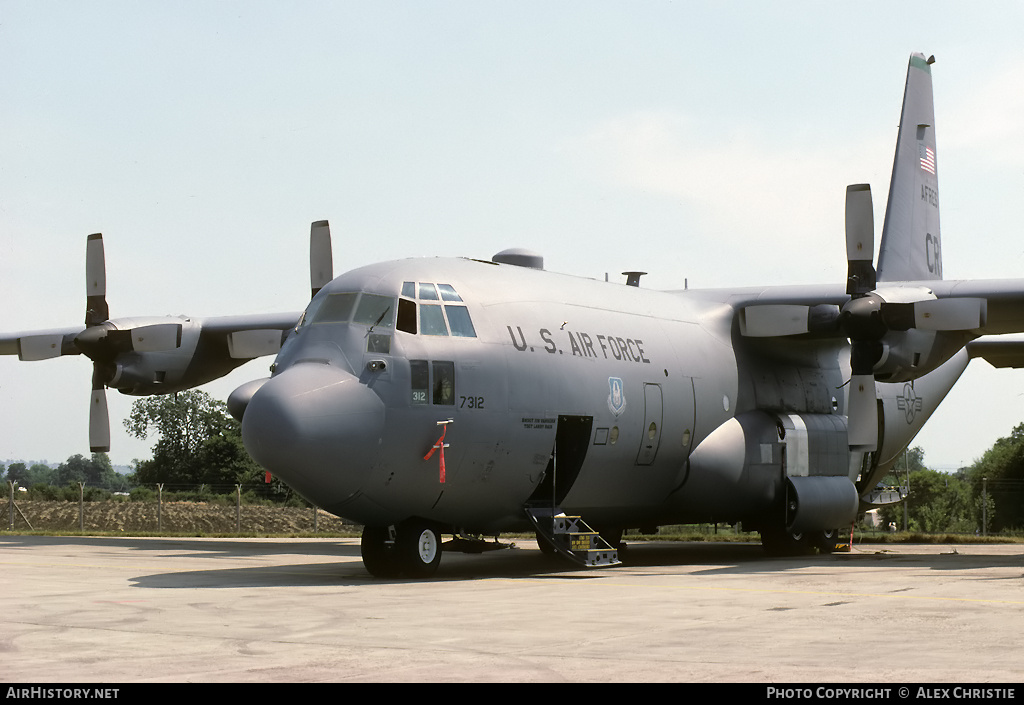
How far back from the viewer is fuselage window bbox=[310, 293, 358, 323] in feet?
49.9

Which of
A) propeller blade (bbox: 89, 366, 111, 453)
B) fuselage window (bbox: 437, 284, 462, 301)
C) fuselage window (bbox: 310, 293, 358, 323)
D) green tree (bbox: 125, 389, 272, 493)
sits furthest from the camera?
green tree (bbox: 125, 389, 272, 493)

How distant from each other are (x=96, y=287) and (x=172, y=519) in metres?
18.2

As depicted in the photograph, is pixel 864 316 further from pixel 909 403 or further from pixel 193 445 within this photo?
pixel 193 445

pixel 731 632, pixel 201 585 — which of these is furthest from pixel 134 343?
pixel 731 632

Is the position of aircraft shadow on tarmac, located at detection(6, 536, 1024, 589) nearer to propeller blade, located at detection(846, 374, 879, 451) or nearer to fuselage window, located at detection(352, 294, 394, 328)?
propeller blade, located at detection(846, 374, 879, 451)

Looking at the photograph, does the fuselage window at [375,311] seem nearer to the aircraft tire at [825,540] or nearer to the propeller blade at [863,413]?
the propeller blade at [863,413]

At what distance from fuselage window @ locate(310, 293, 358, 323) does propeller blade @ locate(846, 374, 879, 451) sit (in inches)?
331

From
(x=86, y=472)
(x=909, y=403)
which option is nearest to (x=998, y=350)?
(x=909, y=403)

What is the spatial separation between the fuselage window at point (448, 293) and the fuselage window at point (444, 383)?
986 millimetres

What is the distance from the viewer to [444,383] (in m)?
15.2

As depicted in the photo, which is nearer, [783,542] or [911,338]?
[911,338]

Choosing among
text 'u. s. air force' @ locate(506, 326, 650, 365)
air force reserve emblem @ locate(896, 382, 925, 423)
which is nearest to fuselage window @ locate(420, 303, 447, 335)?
text 'u. s. air force' @ locate(506, 326, 650, 365)

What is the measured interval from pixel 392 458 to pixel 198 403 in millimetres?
62105

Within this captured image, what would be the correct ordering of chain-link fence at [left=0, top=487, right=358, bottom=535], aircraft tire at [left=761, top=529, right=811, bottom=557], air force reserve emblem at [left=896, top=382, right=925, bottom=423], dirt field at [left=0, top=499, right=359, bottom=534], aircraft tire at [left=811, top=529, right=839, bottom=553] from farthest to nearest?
1. dirt field at [left=0, top=499, right=359, bottom=534]
2. chain-link fence at [left=0, top=487, right=358, bottom=535]
3. air force reserve emblem at [left=896, top=382, right=925, bottom=423]
4. aircraft tire at [left=811, top=529, right=839, bottom=553]
5. aircraft tire at [left=761, top=529, right=811, bottom=557]
